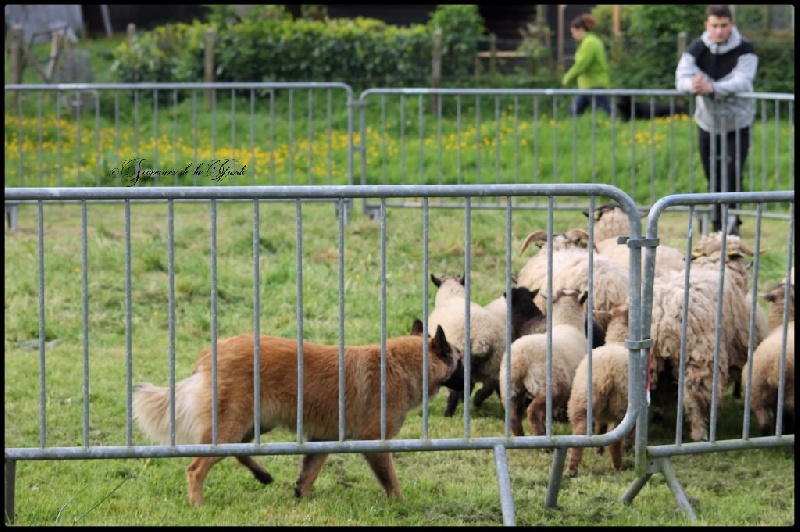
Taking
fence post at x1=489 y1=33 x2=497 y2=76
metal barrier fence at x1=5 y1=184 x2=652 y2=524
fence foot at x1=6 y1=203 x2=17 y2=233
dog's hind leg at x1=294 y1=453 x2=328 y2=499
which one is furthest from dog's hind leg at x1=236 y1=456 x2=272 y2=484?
fence post at x1=489 y1=33 x2=497 y2=76

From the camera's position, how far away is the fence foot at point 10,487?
5344mm

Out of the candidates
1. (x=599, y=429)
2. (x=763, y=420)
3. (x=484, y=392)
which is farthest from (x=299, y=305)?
(x=763, y=420)

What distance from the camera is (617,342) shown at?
643 centimetres

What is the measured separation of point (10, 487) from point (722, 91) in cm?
812

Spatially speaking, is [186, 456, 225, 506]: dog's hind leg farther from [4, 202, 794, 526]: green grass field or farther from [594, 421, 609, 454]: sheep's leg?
[594, 421, 609, 454]: sheep's leg

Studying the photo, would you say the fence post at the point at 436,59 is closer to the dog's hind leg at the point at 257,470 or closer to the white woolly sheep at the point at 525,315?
the white woolly sheep at the point at 525,315

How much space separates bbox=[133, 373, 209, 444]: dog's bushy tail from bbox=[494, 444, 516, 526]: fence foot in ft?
4.43

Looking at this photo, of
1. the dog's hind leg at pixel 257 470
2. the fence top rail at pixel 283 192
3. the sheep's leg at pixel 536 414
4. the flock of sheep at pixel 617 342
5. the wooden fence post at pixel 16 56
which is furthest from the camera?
the wooden fence post at pixel 16 56

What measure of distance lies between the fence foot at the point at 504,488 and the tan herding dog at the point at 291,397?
0.68 meters

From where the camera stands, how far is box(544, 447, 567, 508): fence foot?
18.7ft

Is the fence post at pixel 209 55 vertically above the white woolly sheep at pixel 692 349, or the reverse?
the fence post at pixel 209 55

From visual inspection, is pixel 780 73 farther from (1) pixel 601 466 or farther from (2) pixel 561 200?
(1) pixel 601 466

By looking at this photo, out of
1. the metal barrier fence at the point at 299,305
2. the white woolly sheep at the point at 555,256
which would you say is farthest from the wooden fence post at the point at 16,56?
the metal barrier fence at the point at 299,305

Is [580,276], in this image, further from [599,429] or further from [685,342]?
[685,342]
